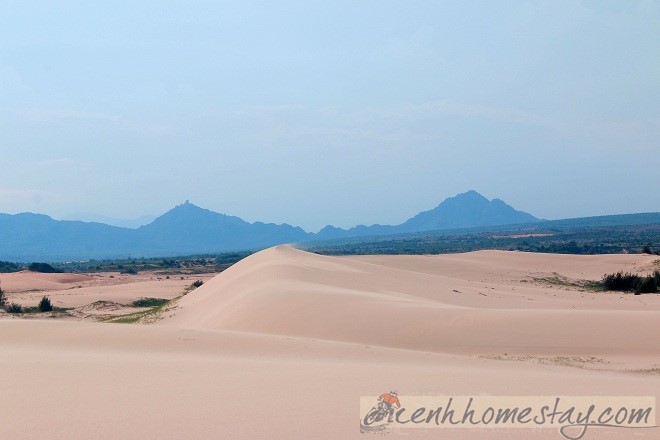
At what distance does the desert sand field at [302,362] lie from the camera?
18.5 ft

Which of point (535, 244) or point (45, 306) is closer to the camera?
point (45, 306)

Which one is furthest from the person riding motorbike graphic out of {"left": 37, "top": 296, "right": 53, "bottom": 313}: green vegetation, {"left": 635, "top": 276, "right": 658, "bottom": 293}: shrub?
{"left": 37, "top": 296, "right": 53, "bottom": 313}: green vegetation

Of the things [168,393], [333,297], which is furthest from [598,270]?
[168,393]

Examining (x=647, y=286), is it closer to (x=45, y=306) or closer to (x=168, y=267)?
(x=45, y=306)

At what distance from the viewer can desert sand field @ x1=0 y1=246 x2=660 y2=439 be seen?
562 centimetres

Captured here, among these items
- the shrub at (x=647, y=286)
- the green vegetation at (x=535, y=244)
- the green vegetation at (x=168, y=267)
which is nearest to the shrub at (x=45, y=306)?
the shrub at (x=647, y=286)

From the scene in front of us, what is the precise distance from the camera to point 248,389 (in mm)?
6812

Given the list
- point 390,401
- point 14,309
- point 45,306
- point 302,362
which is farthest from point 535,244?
point 390,401

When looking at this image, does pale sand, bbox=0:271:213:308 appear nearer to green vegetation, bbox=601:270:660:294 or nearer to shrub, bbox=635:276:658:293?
green vegetation, bbox=601:270:660:294

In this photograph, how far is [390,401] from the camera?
6.15 meters

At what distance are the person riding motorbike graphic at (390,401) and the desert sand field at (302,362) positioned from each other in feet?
0.53

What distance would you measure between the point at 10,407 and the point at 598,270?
116ft

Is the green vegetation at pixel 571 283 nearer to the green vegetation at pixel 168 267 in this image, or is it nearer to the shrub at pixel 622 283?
the shrub at pixel 622 283

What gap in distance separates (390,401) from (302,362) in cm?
283
